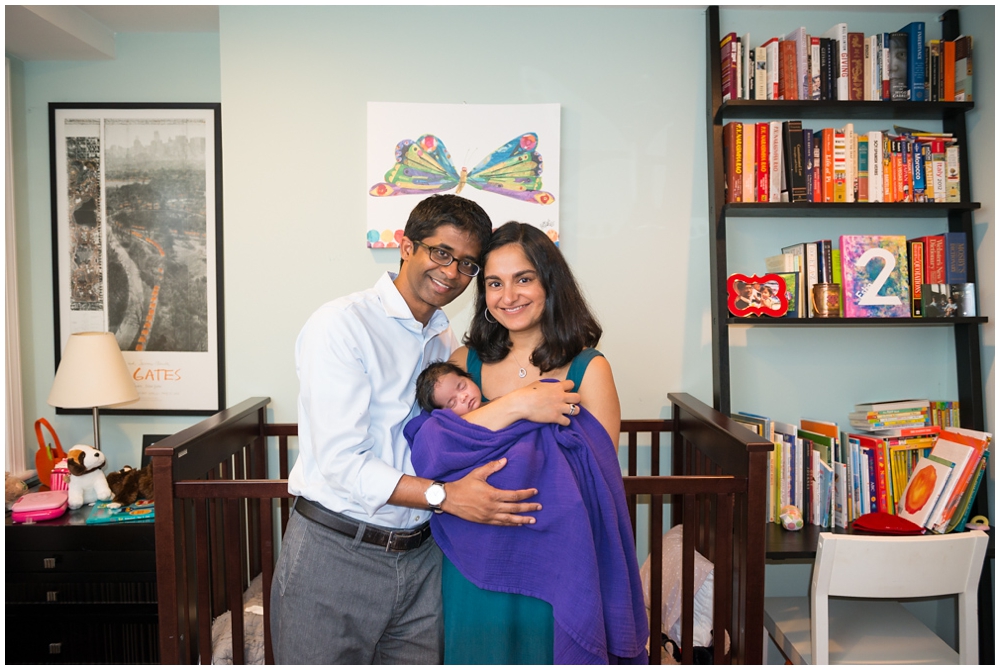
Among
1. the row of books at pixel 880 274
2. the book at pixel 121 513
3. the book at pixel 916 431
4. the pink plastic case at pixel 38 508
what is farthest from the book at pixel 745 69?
the pink plastic case at pixel 38 508

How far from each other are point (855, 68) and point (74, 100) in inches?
Result: 125

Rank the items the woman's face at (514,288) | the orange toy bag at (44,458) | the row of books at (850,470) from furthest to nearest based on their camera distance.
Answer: the orange toy bag at (44,458) < the row of books at (850,470) < the woman's face at (514,288)

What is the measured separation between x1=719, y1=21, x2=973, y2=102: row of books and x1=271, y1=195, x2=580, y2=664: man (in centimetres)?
147

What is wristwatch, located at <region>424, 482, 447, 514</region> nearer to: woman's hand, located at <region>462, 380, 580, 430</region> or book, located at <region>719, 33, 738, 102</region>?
woman's hand, located at <region>462, 380, 580, 430</region>

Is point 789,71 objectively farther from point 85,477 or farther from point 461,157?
point 85,477

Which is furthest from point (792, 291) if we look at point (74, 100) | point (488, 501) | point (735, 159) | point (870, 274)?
point (74, 100)

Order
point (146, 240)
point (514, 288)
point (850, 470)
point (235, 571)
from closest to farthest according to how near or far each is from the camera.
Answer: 1. point (514, 288)
2. point (235, 571)
3. point (850, 470)
4. point (146, 240)

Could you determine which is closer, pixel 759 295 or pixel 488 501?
pixel 488 501

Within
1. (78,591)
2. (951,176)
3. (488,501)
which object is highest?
(951,176)

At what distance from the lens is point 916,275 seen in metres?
2.32

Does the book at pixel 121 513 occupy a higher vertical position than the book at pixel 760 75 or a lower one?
lower

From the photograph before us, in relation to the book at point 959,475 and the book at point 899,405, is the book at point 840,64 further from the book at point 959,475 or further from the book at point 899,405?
the book at point 959,475

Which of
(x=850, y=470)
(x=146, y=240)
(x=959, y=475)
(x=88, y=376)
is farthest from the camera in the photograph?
(x=146, y=240)

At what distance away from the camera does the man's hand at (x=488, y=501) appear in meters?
1.26
